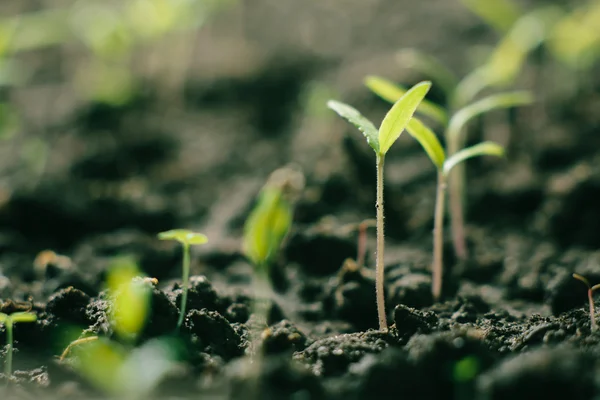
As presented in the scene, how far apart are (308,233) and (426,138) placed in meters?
0.61

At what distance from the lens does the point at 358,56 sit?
3467mm

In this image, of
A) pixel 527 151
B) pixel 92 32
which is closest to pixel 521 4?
pixel 527 151

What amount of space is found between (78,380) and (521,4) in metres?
3.71

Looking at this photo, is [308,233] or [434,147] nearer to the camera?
[434,147]

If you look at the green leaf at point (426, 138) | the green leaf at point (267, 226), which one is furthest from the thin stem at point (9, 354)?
the green leaf at point (426, 138)

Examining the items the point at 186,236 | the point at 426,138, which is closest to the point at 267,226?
the point at 186,236

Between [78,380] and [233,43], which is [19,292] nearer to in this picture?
[78,380]

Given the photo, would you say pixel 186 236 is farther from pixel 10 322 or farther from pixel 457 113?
pixel 457 113

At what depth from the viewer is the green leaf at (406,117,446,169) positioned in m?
1.29

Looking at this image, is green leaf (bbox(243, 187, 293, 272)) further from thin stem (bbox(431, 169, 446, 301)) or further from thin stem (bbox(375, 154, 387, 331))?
thin stem (bbox(431, 169, 446, 301))

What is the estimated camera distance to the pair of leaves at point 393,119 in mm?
1124

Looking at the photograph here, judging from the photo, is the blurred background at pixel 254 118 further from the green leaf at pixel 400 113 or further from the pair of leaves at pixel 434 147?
the green leaf at pixel 400 113

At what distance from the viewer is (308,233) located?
1.79 m

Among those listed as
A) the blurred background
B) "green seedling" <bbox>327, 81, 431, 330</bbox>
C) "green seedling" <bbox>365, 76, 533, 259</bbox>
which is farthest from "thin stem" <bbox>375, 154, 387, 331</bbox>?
the blurred background
